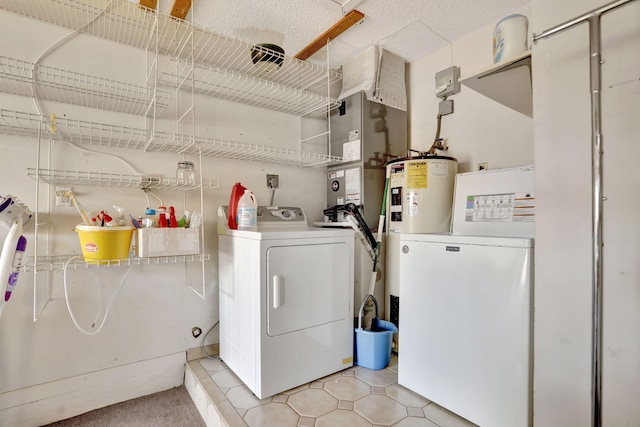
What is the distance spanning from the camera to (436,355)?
151 cm

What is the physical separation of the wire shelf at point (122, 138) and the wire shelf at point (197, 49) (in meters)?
0.43

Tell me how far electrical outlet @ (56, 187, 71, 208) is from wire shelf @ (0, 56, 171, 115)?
0.49m

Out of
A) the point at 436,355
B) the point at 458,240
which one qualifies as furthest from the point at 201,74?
the point at 436,355

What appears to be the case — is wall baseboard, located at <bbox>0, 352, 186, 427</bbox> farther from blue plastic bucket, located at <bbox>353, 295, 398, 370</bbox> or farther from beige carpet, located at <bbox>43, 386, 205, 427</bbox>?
blue plastic bucket, located at <bbox>353, 295, 398, 370</bbox>

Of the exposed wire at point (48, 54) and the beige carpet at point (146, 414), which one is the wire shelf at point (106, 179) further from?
the beige carpet at point (146, 414)

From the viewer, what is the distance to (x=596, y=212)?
0.93 meters

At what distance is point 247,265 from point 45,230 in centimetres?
108

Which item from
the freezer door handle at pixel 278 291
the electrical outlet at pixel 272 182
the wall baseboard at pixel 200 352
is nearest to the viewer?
the freezer door handle at pixel 278 291

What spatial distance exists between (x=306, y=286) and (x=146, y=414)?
113cm

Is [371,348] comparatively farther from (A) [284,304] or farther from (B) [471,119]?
(B) [471,119]

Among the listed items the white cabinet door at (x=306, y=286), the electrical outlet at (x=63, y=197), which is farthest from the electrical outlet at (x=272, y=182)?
the electrical outlet at (x=63, y=197)

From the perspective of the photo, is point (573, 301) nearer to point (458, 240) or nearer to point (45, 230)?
point (458, 240)

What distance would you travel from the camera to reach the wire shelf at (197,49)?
1.56m

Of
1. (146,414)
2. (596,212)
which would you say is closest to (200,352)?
(146,414)
